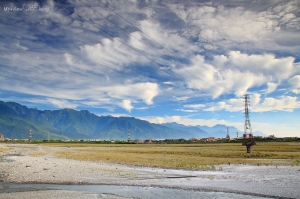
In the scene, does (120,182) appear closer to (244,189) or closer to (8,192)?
(8,192)

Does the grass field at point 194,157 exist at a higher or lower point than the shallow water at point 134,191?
higher

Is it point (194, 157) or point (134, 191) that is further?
point (194, 157)

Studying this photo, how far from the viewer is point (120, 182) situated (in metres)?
26.8

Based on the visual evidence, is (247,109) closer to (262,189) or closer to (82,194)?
(262,189)

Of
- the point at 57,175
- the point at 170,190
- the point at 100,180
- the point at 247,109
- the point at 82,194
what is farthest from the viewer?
the point at 247,109

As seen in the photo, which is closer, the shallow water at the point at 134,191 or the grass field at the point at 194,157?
the shallow water at the point at 134,191

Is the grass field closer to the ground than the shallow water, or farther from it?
farther from it

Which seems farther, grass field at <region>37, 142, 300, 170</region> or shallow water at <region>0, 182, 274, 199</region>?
grass field at <region>37, 142, 300, 170</region>

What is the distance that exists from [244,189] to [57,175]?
21298mm

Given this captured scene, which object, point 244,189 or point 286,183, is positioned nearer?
point 244,189

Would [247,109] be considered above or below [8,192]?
above

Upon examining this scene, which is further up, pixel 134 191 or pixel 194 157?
pixel 194 157

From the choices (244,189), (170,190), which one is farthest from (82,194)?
(244,189)

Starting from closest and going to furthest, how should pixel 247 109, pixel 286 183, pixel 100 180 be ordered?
pixel 286 183 < pixel 100 180 < pixel 247 109
